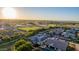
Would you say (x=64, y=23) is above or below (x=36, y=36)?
above

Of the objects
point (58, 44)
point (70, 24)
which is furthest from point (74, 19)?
point (58, 44)

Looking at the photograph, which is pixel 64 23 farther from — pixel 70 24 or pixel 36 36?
pixel 36 36
